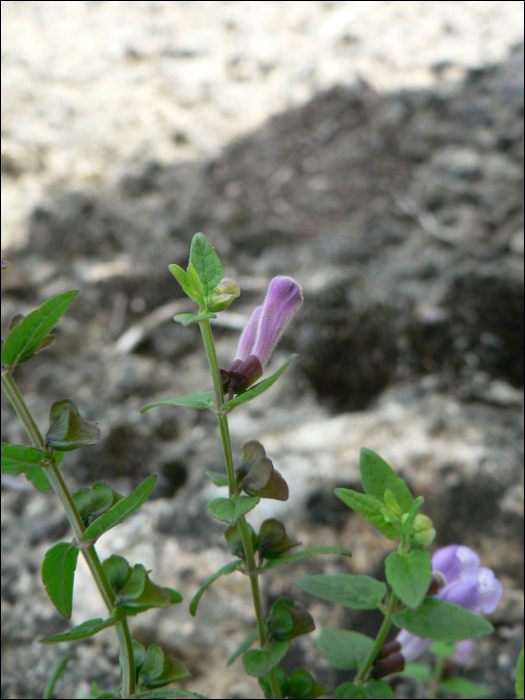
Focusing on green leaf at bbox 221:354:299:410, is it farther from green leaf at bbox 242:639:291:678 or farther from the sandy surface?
the sandy surface

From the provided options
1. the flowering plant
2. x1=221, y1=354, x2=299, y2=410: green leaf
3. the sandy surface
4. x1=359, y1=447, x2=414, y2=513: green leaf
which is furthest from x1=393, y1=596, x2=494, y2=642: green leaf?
the sandy surface

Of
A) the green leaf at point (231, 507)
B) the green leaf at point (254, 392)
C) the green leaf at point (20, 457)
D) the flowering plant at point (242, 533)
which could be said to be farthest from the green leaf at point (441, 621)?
the green leaf at point (20, 457)

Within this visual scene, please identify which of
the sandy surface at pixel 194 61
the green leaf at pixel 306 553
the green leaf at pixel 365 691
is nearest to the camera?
the green leaf at pixel 306 553

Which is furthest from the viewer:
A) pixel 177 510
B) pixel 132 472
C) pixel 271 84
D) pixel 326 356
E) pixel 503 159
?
pixel 271 84

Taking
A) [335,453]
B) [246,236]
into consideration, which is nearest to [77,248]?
[246,236]

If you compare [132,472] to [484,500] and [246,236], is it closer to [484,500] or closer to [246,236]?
[484,500]

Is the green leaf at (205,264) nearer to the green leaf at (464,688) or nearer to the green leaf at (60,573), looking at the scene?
the green leaf at (60,573)
